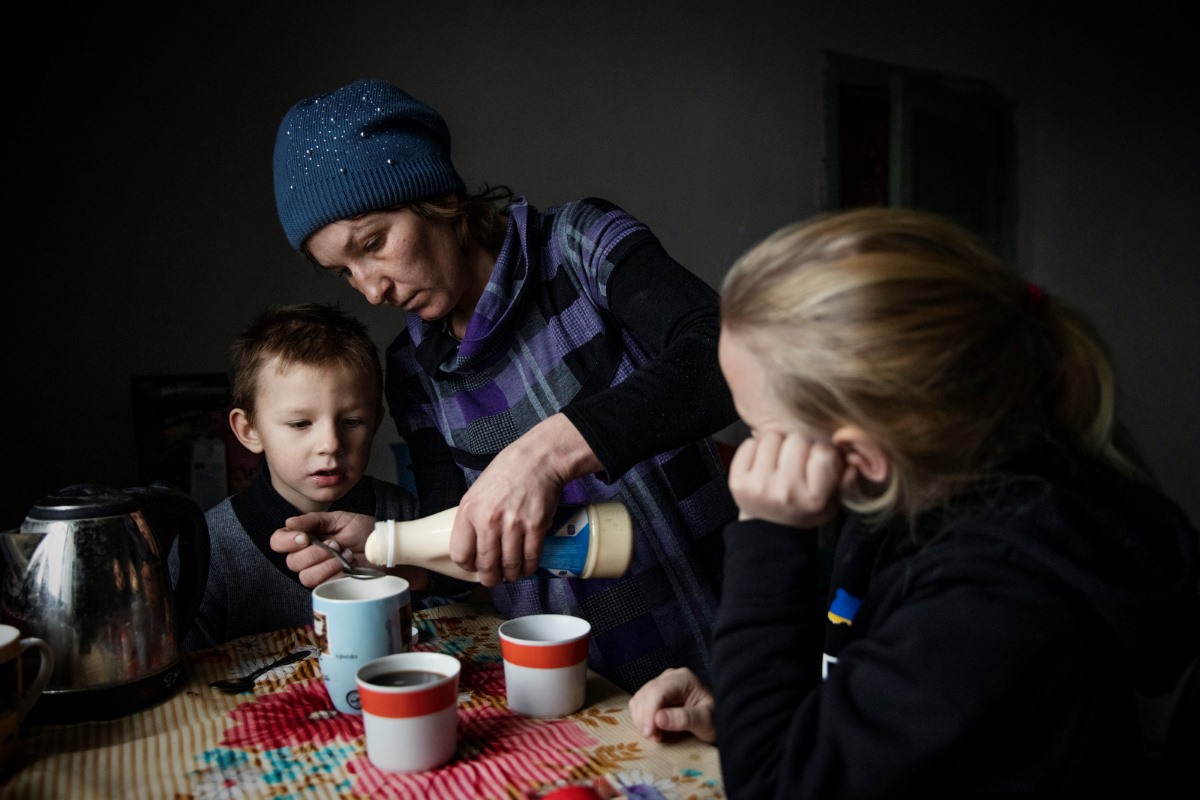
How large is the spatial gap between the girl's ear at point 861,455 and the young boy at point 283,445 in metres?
0.86

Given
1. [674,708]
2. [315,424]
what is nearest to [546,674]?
[674,708]

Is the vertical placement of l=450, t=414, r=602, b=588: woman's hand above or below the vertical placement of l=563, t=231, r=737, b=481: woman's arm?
below

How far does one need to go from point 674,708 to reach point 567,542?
0.69 ft

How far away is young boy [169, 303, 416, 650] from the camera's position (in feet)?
4.33

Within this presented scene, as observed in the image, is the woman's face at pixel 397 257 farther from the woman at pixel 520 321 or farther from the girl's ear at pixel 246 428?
the girl's ear at pixel 246 428

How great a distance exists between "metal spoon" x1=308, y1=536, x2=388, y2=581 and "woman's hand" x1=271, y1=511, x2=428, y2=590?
0.01 m

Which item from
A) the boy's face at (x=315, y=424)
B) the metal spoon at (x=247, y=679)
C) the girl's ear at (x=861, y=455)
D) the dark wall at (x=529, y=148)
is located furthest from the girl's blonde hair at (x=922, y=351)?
the dark wall at (x=529, y=148)

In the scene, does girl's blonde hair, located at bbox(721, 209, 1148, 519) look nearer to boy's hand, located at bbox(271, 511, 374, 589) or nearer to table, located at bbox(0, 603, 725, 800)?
table, located at bbox(0, 603, 725, 800)

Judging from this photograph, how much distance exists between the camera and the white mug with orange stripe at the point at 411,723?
702 mm

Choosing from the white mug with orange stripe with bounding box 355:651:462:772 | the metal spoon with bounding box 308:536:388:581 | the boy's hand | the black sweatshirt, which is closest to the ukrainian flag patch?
the black sweatshirt

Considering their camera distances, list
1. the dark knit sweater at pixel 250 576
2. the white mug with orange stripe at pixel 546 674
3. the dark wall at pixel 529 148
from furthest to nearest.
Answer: the dark wall at pixel 529 148 < the dark knit sweater at pixel 250 576 < the white mug with orange stripe at pixel 546 674

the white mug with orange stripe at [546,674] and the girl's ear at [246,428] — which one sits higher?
the girl's ear at [246,428]

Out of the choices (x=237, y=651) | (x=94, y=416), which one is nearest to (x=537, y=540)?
(x=237, y=651)

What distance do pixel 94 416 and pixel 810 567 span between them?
6.78 feet
